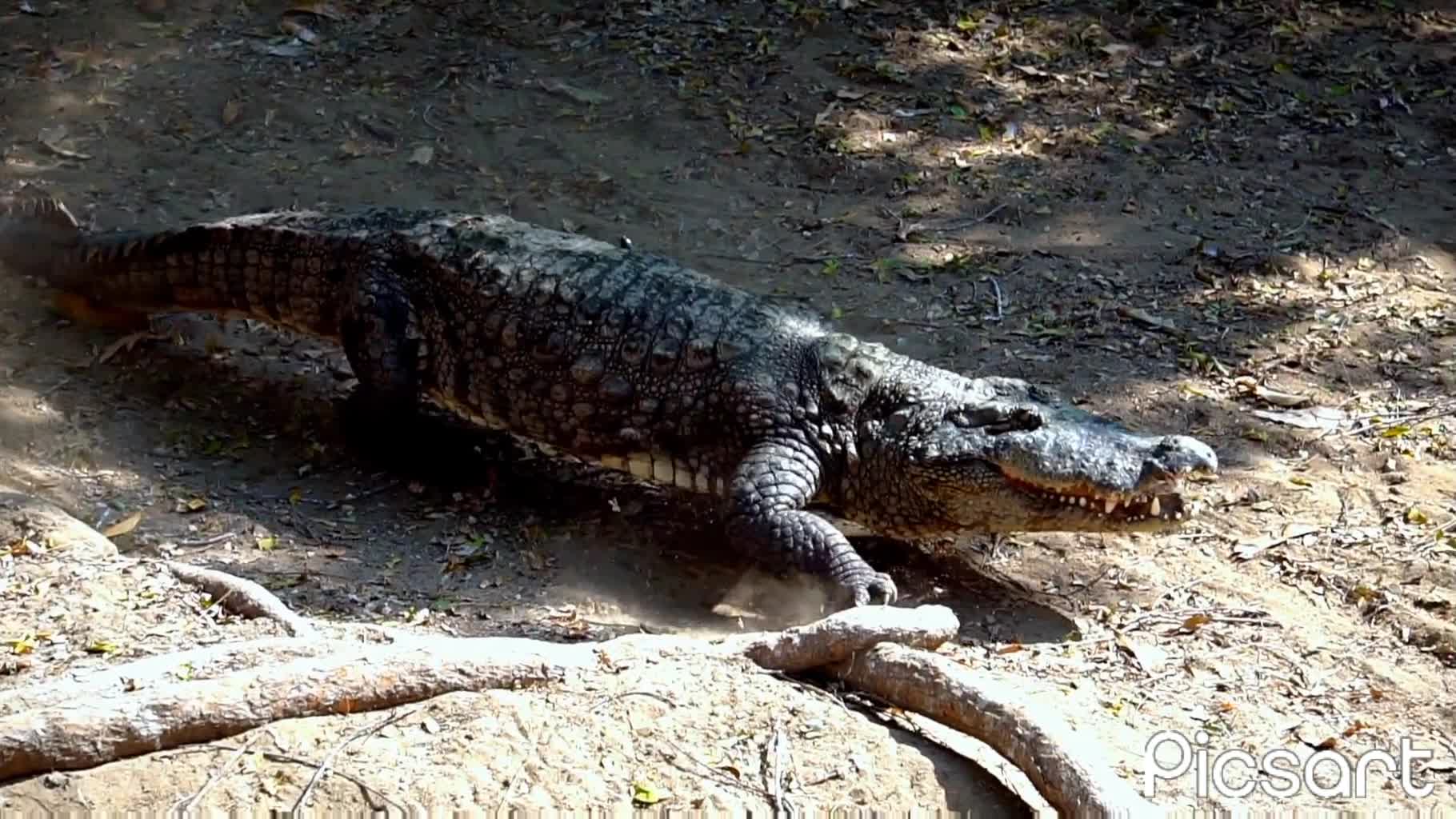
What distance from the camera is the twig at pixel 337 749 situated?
3285 mm

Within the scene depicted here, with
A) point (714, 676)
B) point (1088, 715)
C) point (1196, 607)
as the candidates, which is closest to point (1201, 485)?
point (1196, 607)

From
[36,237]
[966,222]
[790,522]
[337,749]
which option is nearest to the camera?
[337,749]

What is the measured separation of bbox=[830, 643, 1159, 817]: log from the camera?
3416 mm

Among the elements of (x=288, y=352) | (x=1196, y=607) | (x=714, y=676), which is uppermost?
(x=714, y=676)

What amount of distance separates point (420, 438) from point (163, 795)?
9.60 ft

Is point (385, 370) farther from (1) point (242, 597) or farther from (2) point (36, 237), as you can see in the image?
(2) point (36, 237)

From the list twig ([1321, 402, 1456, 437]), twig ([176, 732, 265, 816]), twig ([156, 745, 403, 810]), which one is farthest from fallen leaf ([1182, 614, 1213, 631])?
twig ([176, 732, 265, 816])

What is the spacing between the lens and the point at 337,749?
3.44 metres

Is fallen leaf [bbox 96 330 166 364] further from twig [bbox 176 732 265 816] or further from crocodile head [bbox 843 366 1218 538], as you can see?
twig [bbox 176 732 265 816]

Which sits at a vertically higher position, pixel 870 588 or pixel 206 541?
pixel 870 588

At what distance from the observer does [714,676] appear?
3.97 m

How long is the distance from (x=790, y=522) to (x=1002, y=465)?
0.77 m

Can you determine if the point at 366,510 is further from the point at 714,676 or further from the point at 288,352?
the point at 714,676

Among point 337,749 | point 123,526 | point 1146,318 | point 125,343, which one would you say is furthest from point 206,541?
point 1146,318
